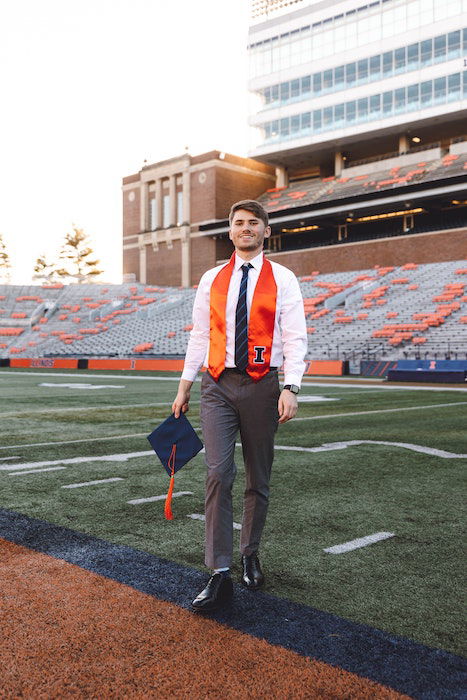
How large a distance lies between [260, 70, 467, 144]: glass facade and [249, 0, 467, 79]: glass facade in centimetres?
232

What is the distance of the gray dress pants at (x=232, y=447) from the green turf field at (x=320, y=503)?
14.7 inches

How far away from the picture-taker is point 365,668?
2545 mm

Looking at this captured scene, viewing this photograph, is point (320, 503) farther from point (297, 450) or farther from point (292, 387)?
point (297, 450)

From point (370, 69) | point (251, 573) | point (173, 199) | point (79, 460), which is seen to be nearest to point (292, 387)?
point (251, 573)

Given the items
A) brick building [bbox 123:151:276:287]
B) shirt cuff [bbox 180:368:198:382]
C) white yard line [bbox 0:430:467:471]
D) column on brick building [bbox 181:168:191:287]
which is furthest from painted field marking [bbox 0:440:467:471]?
column on brick building [bbox 181:168:191:287]

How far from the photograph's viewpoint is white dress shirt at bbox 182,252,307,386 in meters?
3.42

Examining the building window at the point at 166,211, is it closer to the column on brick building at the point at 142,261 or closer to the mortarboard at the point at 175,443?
the column on brick building at the point at 142,261

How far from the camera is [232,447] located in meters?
3.44

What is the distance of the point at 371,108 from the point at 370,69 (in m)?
3.11

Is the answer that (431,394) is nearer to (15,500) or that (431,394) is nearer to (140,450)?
(140,450)

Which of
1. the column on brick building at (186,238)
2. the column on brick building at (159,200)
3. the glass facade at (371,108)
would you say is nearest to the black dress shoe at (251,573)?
the glass facade at (371,108)

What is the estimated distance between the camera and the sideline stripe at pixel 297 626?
250cm

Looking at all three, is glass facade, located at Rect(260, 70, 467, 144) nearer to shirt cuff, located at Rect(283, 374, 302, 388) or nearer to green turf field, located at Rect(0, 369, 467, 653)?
green turf field, located at Rect(0, 369, 467, 653)

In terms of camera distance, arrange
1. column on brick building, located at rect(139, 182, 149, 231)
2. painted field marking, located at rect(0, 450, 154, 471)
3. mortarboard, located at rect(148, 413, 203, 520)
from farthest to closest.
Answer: column on brick building, located at rect(139, 182, 149, 231)
painted field marking, located at rect(0, 450, 154, 471)
mortarboard, located at rect(148, 413, 203, 520)
